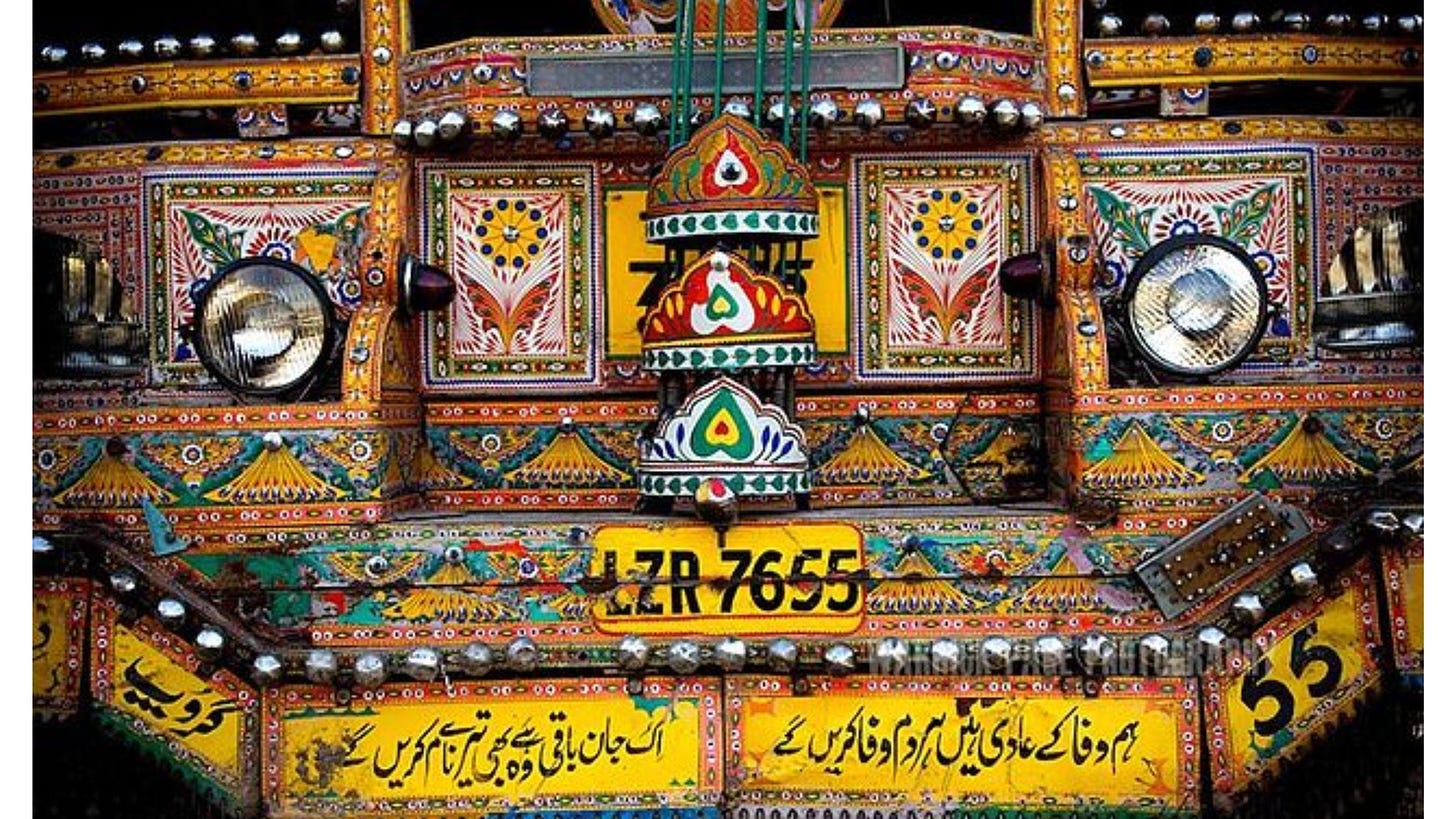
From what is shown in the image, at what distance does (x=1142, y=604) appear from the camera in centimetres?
581

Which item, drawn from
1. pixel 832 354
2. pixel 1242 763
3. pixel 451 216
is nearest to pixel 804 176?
pixel 832 354

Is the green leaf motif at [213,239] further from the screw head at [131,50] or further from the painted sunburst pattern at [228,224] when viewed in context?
the screw head at [131,50]

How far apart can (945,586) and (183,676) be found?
87.0 inches

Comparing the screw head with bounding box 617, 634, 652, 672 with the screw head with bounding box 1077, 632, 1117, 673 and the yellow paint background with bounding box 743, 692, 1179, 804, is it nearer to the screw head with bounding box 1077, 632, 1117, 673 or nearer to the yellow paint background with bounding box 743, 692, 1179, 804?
the yellow paint background with bounding box 743, 692, 1179, 804

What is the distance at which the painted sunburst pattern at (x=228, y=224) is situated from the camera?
666 centimetres

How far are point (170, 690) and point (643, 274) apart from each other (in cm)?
206

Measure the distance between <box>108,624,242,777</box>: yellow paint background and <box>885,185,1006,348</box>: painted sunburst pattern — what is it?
2477 mm

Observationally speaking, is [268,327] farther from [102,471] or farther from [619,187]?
[619,187]

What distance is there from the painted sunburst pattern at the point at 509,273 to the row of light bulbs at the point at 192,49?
2.36 ft

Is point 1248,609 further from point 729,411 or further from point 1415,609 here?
point 729,411

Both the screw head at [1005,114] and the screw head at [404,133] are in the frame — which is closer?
the screw head at [1005,114]

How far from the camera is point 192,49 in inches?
263

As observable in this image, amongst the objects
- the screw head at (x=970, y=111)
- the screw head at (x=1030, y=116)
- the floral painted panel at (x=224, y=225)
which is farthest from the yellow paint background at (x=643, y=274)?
the floral painted panel at (x=224, y=225)

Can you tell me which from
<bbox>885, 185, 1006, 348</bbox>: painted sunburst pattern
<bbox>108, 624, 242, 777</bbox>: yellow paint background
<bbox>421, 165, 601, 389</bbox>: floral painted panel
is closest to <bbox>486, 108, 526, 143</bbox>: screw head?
<bbox>421, 165, 601, 389</bbox>: floral painted panel
